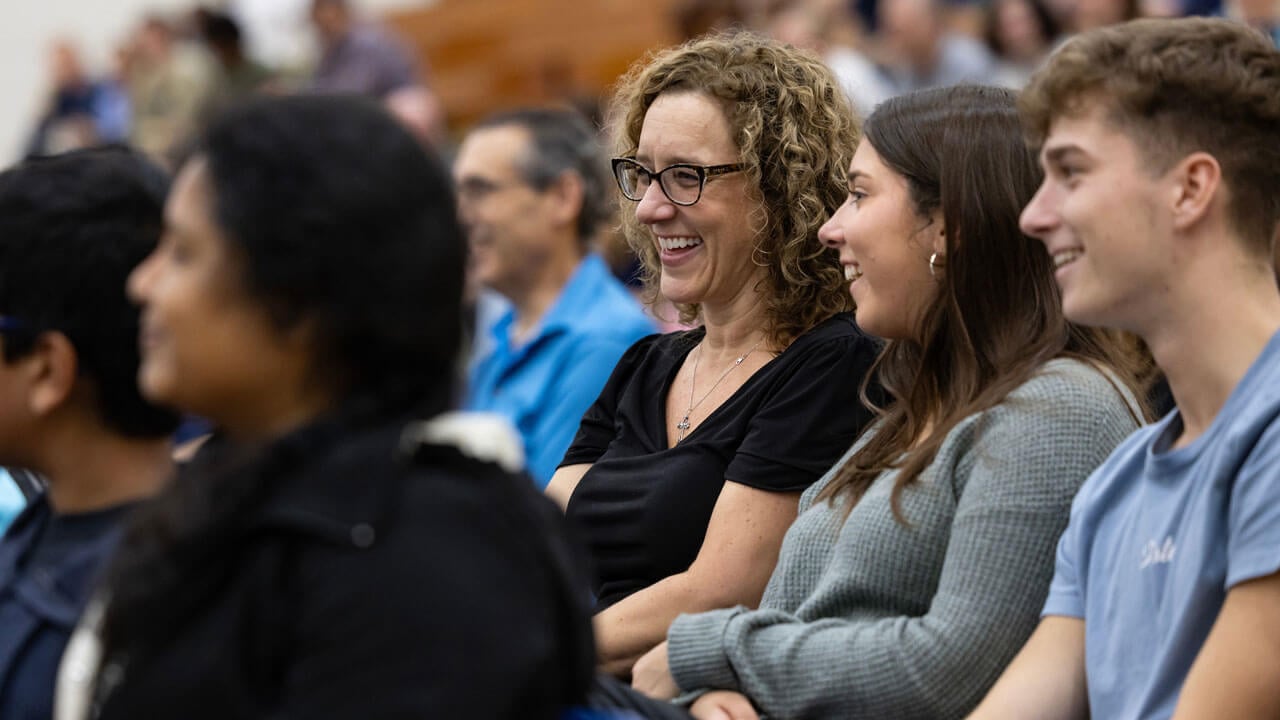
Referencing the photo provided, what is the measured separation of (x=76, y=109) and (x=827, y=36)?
6.68 meters

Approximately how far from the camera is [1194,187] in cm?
180

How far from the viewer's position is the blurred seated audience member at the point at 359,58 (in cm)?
777

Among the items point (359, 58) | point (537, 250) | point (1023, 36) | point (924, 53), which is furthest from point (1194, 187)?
point (359, 58)

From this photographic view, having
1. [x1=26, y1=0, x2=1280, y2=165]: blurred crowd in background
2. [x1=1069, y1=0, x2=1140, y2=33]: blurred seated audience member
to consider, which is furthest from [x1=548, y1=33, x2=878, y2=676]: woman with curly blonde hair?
[x1=1069, y1=0, x2=1140, y2=33]: blurred seated audience member

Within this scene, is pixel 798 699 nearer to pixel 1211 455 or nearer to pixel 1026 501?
pixel 1026 501

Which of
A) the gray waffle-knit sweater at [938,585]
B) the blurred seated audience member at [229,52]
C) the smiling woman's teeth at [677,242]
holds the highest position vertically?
the smiling woman's teeth at [677,242]

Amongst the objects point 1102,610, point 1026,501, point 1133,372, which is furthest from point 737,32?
point 1102,610

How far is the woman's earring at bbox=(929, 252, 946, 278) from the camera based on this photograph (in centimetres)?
226

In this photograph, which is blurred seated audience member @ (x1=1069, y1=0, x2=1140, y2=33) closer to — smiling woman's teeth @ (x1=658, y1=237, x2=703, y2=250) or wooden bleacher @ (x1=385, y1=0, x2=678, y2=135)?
smiling woman's teeth @ (x1=658, y1=237, x2=703, y2=250)

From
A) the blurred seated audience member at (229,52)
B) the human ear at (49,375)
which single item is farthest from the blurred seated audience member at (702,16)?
the human ear at (49,375)

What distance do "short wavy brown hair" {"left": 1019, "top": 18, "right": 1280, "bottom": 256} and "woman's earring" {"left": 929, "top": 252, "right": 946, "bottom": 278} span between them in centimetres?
45

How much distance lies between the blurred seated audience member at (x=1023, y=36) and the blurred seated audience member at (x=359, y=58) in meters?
2.69

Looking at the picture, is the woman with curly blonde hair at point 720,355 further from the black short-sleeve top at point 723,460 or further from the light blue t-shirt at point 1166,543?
the light blue t-shirt at point 1166,543

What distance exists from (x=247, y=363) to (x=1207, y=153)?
111 cm
